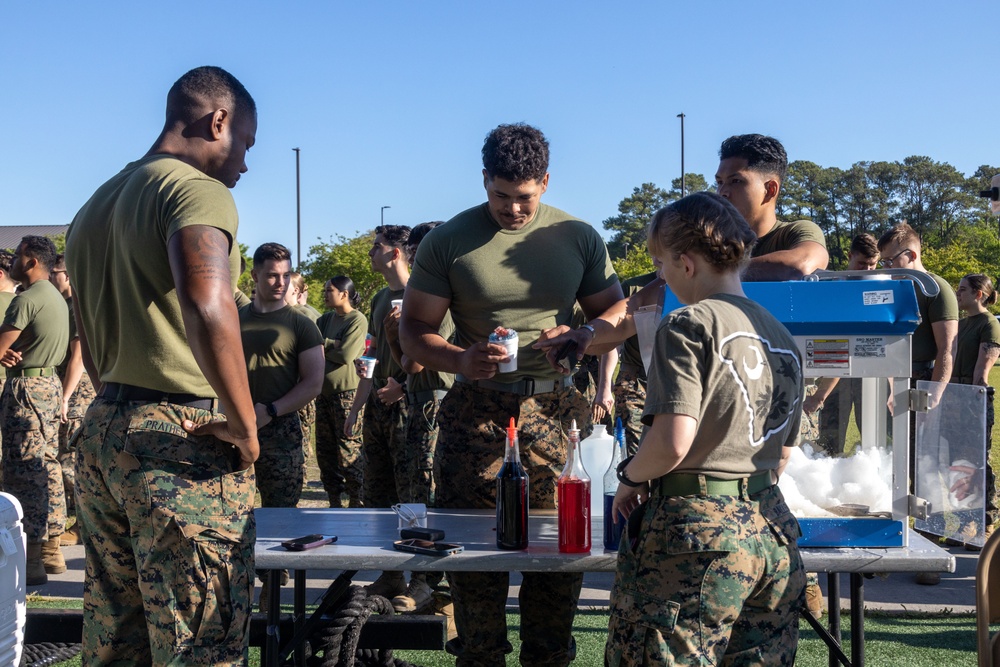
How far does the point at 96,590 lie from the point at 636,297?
2.11 metres

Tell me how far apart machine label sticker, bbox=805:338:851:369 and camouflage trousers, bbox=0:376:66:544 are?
17.4 ft

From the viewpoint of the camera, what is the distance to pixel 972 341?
7.80 metres

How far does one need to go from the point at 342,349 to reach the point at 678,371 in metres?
5.35

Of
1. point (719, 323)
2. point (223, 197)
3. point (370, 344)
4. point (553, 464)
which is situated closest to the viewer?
point (719, 323)

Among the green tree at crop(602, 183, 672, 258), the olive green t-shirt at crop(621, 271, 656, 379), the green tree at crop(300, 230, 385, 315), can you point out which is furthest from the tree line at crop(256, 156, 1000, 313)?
the olive green t-shirt at crop(621, 271, 656, 379)

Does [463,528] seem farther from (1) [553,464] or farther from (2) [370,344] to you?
(2) [370,344]

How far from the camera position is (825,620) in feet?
16.0

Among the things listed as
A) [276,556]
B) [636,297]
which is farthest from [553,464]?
[276,556]

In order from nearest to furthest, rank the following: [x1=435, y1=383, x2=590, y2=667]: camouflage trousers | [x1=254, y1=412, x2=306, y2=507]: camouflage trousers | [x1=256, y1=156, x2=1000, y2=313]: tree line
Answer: [x1=435, y1=383, x2=590, y2=667]: camouflage trousers
[x1=254, y1=412, x2=306, y2=507]: camouflage trousers
[x1=256, y1=156, x2=1000, y2=313]: tree line

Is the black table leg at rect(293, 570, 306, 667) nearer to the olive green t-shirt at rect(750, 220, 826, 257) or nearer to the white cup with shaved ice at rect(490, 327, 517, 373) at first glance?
the white cup with shaved ice at rect(490, 327, 517, 373)

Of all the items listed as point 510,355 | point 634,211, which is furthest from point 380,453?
point 634,211

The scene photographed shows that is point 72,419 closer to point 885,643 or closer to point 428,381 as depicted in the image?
point 428,381

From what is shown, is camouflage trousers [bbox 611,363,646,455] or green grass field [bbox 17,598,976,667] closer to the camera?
green grass field [bbox 17,598,976,667]

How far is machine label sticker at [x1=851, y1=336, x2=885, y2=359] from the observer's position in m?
2.70
